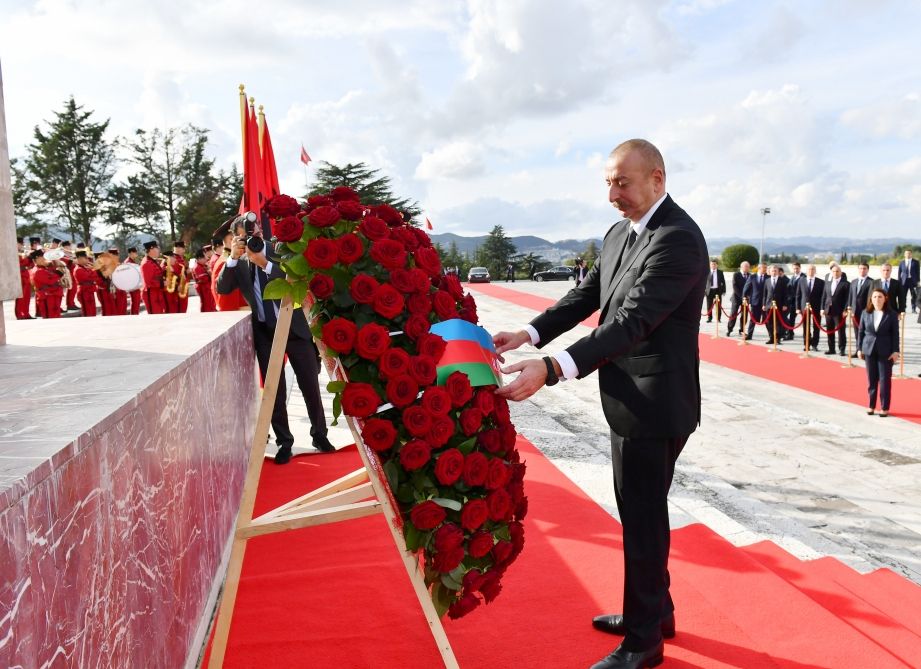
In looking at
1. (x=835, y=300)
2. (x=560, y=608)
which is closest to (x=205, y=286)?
(x=835, y=300)

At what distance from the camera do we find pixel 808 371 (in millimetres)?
12445

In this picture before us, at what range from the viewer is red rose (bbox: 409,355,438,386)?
7.57ft

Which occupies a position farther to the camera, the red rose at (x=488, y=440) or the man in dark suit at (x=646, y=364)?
the man in dark suit at (x=646, y=364)

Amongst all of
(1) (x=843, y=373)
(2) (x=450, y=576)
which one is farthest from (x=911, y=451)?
(2) (x=450, y=576)

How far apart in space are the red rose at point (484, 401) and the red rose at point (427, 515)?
36 centimetres

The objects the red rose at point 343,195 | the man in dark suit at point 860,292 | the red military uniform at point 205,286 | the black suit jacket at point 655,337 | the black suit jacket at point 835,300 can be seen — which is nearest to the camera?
the red rose at point 343,195

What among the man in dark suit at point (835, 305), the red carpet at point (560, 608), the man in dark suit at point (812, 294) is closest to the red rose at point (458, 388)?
the red carpet at point (560, 608)

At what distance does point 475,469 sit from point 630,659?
1254 millimetres

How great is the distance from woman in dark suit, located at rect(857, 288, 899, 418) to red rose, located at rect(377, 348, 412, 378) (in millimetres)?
8055

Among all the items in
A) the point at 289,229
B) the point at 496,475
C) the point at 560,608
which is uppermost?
the point at 289,229

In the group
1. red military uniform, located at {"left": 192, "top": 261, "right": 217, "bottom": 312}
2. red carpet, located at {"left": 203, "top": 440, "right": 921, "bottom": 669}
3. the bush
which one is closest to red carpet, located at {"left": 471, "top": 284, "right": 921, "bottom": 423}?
red carpet, located at {"left": 203, "top": 440, "right": 921, "bottom": 669}

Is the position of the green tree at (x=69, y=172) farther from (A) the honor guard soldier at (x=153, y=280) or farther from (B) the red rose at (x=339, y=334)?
(B) the red rose at (x=339, y=334)

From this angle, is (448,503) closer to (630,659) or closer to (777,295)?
(630,659)

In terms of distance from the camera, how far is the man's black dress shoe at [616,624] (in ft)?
10.7
